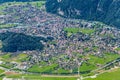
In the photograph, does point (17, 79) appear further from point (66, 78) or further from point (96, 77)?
point (96, 77)

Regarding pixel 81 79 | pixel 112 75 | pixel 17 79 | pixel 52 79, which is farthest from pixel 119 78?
pixel 17 79

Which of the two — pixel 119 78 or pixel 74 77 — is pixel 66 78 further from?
pixel 119 78

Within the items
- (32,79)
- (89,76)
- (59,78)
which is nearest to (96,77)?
(89,76)

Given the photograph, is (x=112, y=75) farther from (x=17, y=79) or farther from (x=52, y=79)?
(x=17, y=79)

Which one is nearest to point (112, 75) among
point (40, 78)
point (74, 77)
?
point (74, 77)

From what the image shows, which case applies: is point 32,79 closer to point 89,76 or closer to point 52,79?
point 52,79
